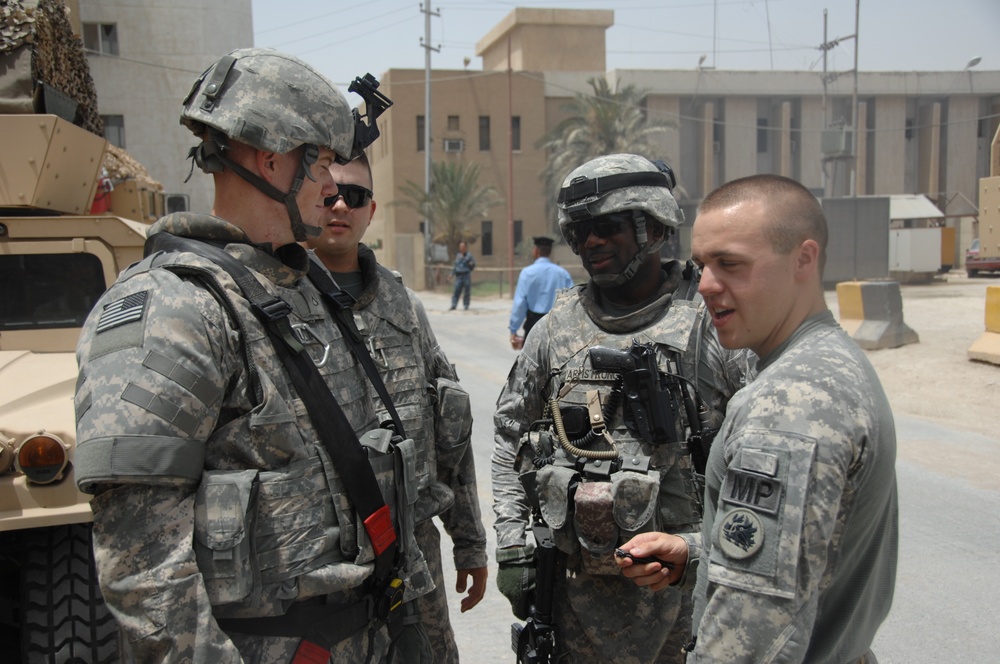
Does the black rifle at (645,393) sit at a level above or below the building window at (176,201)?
below

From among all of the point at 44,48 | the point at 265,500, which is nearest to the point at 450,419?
the point at 265,500

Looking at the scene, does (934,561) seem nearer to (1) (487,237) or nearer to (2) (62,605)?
(2) (62,605)

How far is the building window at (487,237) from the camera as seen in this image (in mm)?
40719

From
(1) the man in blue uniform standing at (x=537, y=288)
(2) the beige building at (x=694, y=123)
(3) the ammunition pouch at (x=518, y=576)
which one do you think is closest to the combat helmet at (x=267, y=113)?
(3) the ammunition pouch at (x=518, y=576)

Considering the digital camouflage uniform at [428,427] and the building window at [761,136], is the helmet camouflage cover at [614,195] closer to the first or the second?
the digital camouflage uniform at [428,427]

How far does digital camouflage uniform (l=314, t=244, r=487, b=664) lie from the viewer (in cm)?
265

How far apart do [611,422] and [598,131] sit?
35.0 metres

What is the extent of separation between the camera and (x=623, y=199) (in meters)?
2.80

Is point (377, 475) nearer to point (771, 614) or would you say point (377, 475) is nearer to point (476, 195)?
point (771, 614)

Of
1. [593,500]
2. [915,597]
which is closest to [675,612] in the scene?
[593,500]

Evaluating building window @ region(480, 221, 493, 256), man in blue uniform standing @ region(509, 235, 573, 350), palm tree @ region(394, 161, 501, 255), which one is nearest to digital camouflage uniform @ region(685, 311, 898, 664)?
man in blue uniform standing @ region(509, 235, 573, 350)

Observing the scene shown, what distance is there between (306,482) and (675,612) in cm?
130

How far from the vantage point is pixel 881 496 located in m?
1.53

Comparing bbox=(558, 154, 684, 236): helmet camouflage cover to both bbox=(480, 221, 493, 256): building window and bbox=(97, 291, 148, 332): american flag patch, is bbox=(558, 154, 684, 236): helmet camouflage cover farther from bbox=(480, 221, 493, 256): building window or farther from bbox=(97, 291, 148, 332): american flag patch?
Answer: bbox=(480, 221, 493, 256): building window
